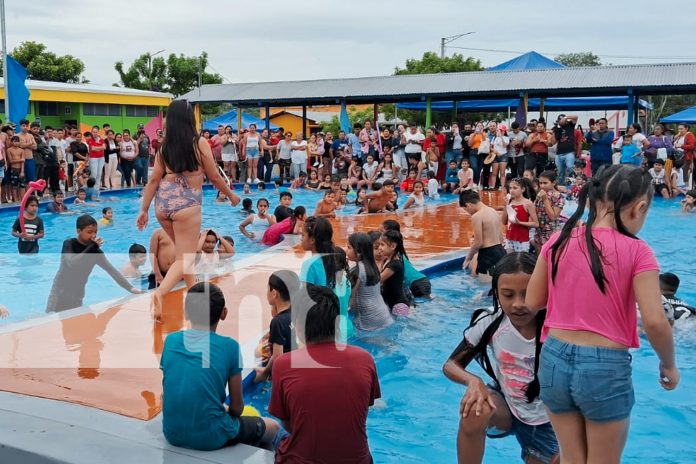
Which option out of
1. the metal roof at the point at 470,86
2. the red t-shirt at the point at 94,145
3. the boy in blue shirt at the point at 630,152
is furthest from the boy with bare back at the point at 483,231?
the metal roof at the point at 470,86

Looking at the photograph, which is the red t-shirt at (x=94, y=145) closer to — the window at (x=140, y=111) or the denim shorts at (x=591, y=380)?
the denim shorts at (x=591, y=380)

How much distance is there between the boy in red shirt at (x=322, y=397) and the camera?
10.7 feet

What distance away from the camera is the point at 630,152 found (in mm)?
18172

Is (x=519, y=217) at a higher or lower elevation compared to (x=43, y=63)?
lower

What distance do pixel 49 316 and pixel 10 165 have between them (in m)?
10.7

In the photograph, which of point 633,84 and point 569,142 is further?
point 633,84

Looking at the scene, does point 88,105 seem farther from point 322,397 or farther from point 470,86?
point 322,397

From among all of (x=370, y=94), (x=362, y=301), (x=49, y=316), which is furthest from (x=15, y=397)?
(x=370, y=94)

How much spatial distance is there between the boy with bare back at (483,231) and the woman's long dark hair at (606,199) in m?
5.88

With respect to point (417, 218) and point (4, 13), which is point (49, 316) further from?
point (4, 13)

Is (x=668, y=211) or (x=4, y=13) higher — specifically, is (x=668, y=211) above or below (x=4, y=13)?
below

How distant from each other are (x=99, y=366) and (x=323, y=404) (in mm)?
2440

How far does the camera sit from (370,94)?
82.5 ft

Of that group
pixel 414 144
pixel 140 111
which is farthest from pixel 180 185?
pixel 140 111
